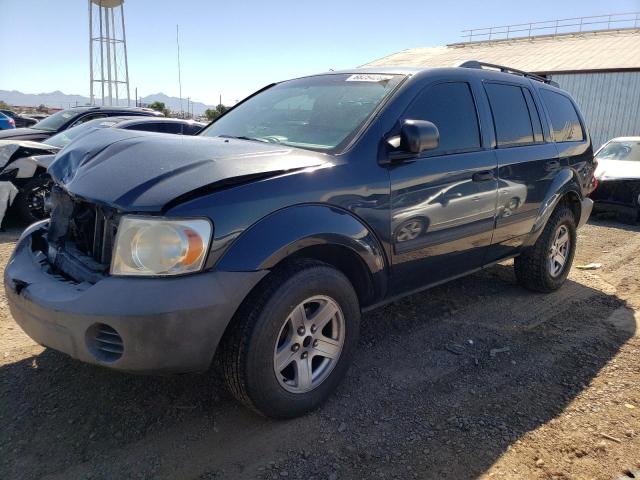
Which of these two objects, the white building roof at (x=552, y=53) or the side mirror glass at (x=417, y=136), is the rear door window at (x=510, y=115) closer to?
the side mirror glass at (x=417, y=136)

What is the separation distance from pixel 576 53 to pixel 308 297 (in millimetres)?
27726

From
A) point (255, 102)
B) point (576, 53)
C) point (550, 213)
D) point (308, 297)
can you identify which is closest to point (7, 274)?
point (308, 297)

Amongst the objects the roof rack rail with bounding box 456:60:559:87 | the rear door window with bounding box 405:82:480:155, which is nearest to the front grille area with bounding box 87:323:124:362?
the rear door window with bounding box 405:82:480:155

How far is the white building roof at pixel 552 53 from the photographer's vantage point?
2236cm

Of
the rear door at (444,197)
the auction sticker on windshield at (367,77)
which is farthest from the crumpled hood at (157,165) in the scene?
the auction sticker on windshield at (367,77)

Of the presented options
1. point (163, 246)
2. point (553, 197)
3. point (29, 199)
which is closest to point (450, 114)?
point (553, 197)

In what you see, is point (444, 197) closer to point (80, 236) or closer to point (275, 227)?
point (275, 227)

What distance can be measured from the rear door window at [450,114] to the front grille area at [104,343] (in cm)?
206

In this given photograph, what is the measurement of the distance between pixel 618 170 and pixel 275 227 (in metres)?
9.13

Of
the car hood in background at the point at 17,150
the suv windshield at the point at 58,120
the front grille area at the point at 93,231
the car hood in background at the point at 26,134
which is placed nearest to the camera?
the front grille area at the point at 93,231

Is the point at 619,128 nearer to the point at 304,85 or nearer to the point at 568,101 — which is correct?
the point at 568,101

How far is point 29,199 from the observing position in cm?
671

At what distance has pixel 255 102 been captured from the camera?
3.87 meters

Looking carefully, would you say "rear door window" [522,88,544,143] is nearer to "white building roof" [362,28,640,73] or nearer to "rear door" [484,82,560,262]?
"rear door" [484,82,560,262]
